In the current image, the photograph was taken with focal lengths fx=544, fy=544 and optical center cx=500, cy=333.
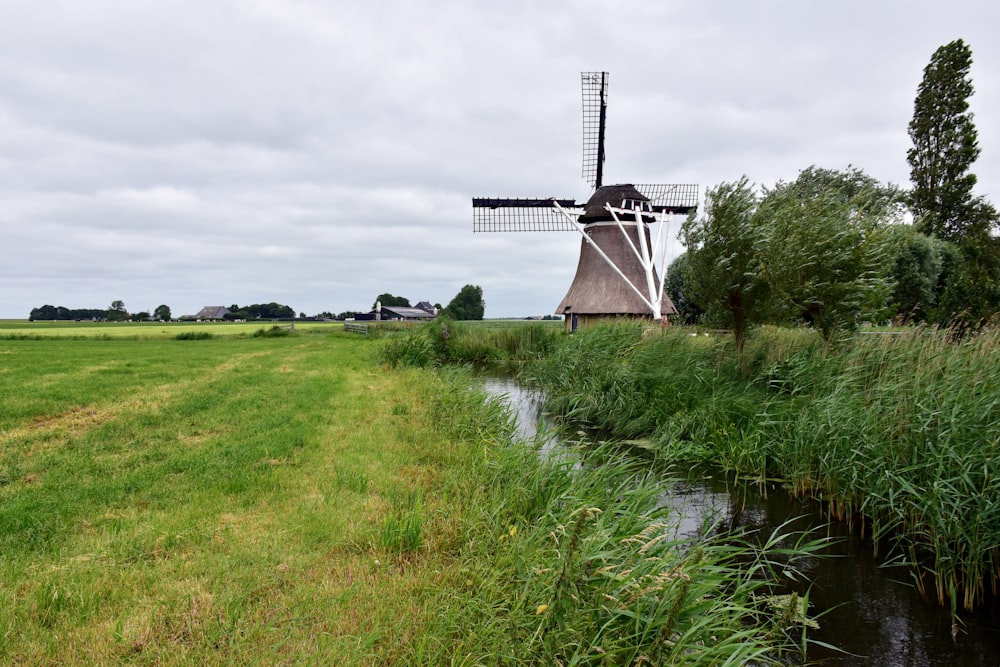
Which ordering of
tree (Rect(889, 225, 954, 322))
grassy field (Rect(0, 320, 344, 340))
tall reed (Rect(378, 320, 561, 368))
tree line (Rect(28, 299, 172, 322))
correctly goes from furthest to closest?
tree line (Rect(28, 299, 172, 322))
grassy field (Rect(0, 320, 344, 340))
tree (Rect(889, 225, 954, 322))
tall reed (Rect(378, 320, 561, 368))

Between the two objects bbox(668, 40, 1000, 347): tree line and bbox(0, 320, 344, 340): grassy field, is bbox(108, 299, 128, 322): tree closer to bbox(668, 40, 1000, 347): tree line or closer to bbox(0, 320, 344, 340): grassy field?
bbox(0, 320, 344, 340): grassy field

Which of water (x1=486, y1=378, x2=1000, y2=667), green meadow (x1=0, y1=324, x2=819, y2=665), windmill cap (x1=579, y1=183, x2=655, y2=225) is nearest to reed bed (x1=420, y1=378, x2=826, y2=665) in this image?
green meadow (x1=0, y1=324, x2=819, y2=665)

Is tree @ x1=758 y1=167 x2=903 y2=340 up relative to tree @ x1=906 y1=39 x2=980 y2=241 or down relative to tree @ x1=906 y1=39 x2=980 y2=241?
down

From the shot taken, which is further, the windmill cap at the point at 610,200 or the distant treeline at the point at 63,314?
the distant treeline at the point at 63,314

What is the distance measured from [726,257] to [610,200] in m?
14.1

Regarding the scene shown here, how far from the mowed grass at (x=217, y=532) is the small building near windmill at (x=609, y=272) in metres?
18.1

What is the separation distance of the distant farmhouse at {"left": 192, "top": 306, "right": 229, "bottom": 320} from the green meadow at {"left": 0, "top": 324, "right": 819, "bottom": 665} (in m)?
88.8

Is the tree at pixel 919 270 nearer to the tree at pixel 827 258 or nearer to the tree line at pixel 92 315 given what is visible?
the tree at pixel 827 258

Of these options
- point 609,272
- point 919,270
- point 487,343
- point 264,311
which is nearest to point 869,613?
point 487,343

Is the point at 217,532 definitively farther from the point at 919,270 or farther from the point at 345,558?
the point at 919,270

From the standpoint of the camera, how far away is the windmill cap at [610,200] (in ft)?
82.0

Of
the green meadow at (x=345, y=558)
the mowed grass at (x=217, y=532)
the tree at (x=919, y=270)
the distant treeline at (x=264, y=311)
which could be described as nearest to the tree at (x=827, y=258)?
the green meadow at (x=345, y=558)

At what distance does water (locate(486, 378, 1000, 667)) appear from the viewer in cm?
384

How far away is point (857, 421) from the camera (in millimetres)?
6215
